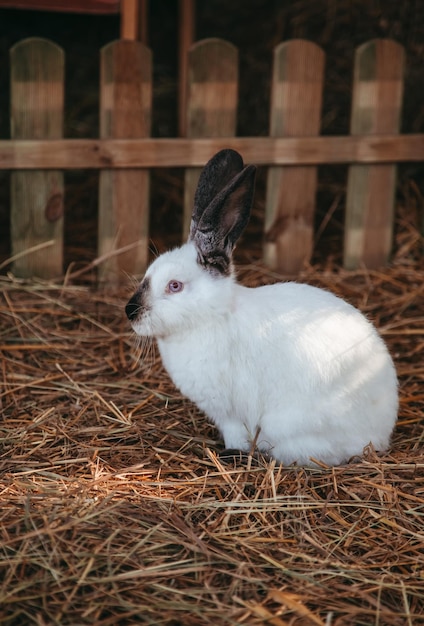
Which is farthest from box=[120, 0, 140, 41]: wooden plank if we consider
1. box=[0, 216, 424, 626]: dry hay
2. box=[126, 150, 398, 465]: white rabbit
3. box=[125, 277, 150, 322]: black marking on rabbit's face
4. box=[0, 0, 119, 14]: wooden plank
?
box=[125, 277, 150, 322]: black marking on rabbit's face

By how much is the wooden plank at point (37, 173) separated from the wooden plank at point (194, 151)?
8 centimetres

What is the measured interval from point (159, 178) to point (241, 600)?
400cm

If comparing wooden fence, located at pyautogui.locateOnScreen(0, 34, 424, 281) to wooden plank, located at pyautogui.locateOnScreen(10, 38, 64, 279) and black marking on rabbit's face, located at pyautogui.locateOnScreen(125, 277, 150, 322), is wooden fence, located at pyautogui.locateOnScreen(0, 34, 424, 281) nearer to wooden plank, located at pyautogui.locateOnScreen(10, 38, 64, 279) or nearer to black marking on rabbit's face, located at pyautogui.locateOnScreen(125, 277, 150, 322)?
wooden plank, located at pyautogui.locateOnScreen(10, 38, 64, 279)

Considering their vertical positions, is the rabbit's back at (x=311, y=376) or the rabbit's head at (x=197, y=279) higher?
the rabbit's head at (x=197, y=279)

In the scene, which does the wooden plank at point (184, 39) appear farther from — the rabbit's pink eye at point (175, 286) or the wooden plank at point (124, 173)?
the rabbit's pink eye at point (175, 286)

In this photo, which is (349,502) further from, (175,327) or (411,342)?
(411,342)

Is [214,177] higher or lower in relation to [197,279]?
higher

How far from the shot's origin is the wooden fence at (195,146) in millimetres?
4859

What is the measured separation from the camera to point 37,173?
16.1 feet

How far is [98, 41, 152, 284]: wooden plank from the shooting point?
4.89 m

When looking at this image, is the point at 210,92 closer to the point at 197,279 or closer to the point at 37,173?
the point at 37,173

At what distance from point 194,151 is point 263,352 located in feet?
6.23

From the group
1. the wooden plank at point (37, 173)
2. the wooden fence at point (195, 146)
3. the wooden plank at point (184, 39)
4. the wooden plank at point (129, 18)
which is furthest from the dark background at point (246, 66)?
the wooden plank at point (129, 18)

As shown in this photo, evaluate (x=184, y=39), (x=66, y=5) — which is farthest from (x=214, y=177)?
(x=184, y=39)
